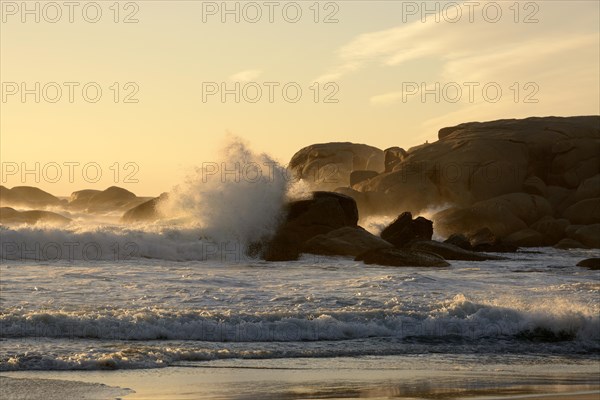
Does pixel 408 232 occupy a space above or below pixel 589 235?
above

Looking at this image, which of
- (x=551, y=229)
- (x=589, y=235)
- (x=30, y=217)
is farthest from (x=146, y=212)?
(x=589, y=235)

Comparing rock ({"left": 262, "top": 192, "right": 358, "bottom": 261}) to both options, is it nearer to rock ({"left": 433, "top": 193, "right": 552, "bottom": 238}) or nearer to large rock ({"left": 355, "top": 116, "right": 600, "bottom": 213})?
rock ({"left": 433, "top": 193, "right": 552, "bottom": 238})

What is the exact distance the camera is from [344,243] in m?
31.2

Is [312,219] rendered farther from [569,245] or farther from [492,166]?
[492,166]

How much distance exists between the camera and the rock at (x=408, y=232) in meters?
35.6

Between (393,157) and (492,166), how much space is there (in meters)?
9.00

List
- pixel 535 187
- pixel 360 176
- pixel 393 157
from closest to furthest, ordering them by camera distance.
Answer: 1. pixel 535 187
2. pixel 360 176
3. pixel 393 157

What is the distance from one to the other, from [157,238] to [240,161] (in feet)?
18.8

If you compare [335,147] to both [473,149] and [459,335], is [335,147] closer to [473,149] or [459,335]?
[473,149]

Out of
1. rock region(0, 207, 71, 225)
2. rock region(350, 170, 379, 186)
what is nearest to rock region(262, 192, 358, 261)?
rock region(350, 170, 379, 186)

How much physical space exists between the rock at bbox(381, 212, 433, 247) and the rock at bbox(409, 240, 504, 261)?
326cm

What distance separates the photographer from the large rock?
169 ft

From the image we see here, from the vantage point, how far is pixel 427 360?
13.8 metres

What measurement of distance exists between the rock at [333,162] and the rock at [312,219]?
30764 millimetres
